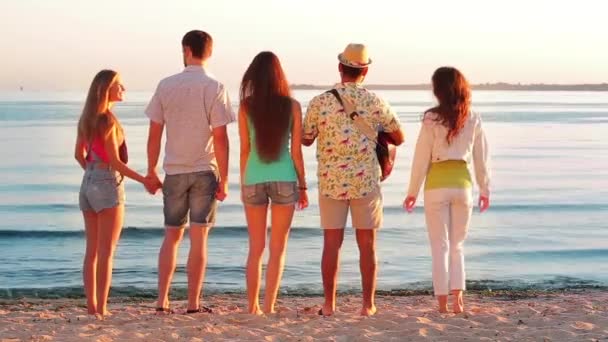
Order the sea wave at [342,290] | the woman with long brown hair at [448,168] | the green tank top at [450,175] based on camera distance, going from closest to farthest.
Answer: the woman with long brown hair at [448,168] < the green tank top at [450,175] < the sea wave at [342,290]

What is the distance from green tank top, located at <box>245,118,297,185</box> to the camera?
23.9 feet

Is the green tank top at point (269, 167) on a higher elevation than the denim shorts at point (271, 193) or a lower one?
Result: higher

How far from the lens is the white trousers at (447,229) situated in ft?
24.7

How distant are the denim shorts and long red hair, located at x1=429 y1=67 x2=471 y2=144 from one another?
3.75 feet

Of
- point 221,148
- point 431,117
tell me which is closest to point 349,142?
point 431,117

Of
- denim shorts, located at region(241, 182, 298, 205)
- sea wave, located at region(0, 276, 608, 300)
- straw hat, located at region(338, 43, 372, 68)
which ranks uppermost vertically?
straw hat, located at region(338, 43, 372, 68)

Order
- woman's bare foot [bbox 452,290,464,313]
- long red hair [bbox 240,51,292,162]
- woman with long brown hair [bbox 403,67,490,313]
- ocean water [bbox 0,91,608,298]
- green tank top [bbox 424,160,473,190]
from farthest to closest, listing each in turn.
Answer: ocean water [bbox 0,91,608,298]
woman's bare foot [bbox 452,290,464,313]
green tank top [bbox 424,160,473,190]
woman with long brown hair [bbox 403,67,490,313]
long red hair [bbox 240,51,292,162]

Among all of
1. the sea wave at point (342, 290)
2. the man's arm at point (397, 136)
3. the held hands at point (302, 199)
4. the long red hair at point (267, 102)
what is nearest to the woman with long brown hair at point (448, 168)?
the man's arm at point (397, 136)

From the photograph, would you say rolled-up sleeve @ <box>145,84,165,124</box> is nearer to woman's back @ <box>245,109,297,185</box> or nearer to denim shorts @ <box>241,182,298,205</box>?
woman's back @ <box>245,109,297,185</box>

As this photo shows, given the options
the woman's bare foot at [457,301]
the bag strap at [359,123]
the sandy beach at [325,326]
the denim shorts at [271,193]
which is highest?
the bag strap at [359,123]

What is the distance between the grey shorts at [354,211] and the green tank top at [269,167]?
329mm

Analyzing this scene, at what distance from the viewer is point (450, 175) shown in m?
7.51

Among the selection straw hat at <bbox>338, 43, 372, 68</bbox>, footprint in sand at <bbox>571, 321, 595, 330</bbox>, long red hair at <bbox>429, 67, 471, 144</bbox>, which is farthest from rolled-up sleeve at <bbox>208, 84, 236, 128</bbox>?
footprint in sand at <bbox>571, 321, 595, 330</bbox>

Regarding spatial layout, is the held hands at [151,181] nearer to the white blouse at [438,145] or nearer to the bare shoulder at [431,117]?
the white blouse at [438,145]
